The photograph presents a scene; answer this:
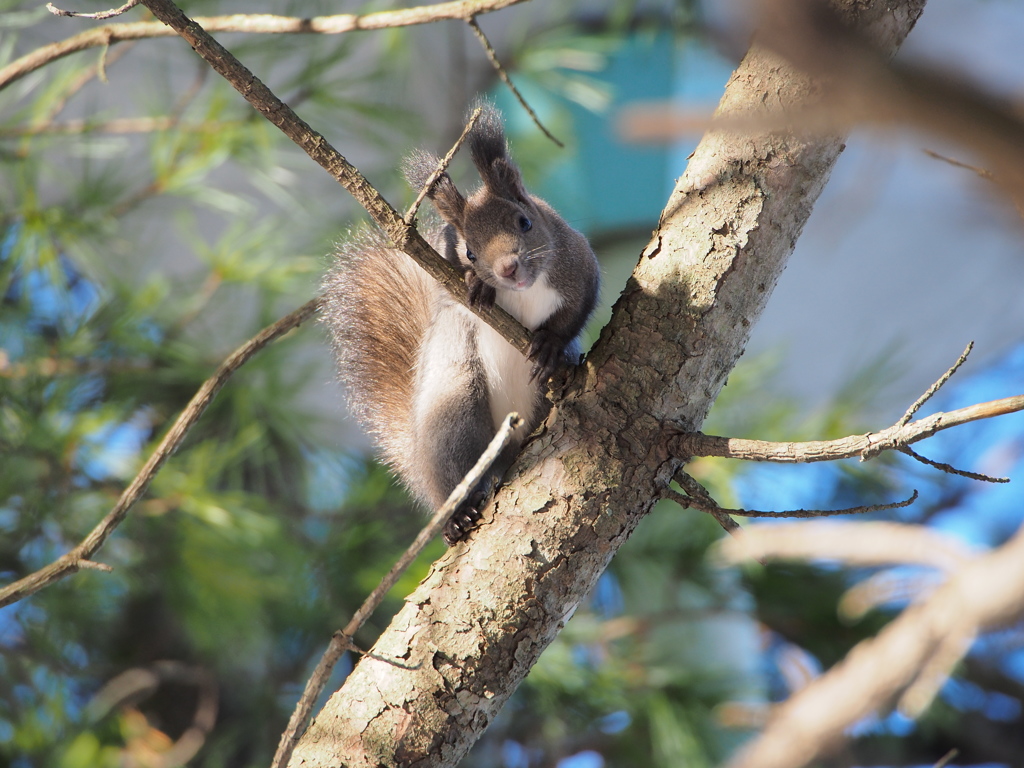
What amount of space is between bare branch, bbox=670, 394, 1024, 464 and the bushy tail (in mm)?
668

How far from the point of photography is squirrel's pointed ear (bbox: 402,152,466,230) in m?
1.24

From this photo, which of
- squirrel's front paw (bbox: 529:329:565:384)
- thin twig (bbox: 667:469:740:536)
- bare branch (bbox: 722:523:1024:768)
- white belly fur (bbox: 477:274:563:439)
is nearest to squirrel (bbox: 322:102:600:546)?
white belly fur (bbox: 477:274:563:439)

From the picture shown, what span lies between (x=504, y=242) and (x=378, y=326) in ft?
0.92

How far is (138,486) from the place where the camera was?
978mm

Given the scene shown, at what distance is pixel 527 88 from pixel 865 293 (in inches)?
56.8

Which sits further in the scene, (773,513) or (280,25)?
(280,25)

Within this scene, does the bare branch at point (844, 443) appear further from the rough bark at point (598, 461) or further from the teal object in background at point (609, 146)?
the teal object in background at point (609, 146)

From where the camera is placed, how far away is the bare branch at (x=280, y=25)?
1.01m

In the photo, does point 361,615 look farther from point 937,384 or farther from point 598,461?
point 937,384

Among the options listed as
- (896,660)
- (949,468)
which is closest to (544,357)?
(949,468)

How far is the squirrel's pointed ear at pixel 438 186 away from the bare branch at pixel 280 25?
220 mm

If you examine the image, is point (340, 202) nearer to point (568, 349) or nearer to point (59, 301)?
point (59, 301)

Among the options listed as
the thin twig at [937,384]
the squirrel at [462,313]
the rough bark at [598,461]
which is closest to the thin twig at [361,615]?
the rough bark at [598,461]

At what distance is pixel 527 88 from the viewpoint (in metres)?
2.80
